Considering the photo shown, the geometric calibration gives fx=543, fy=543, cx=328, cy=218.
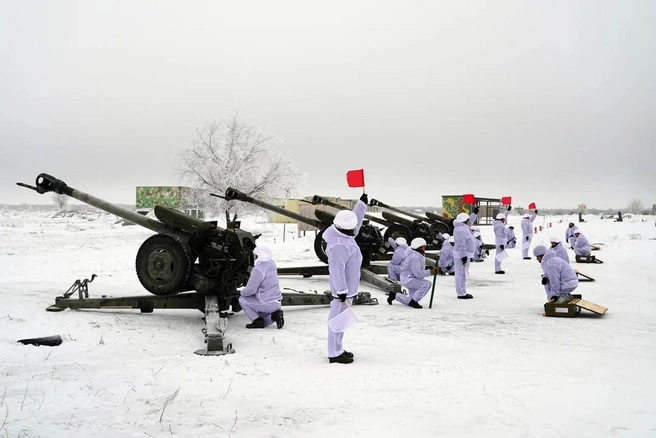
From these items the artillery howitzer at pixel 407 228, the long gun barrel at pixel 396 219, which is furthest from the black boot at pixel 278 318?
the long gun barrel at pixel 396 219

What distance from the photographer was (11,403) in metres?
4.48

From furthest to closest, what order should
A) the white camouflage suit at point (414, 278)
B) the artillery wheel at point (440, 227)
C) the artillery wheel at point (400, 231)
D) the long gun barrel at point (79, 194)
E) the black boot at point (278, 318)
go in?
the artillery wheel at point (440, 227) → the artillery wheel at point (400, 231) → the white camouflage suit at point (414, 278) → the long gun barrel at point (79, 194) → the black boot at point (278, 318)

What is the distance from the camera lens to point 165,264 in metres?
8.33

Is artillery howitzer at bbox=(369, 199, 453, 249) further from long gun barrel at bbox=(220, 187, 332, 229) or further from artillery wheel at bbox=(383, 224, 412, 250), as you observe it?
long gun barrel at bbox=(220, 187, 332, 229)

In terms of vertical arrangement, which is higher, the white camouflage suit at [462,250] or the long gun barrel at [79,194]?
the long gun barrel at [79,194]

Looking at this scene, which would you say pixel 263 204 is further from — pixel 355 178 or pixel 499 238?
pixel 499 238

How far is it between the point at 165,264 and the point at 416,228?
12761 millimetres

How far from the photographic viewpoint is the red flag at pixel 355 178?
8.91 meters

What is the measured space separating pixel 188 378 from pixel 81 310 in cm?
433

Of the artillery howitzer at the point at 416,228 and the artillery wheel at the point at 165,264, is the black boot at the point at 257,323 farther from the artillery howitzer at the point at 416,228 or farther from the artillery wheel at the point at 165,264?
the artillery howitzer at the point at 416,228

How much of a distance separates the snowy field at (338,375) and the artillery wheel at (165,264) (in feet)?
2.00

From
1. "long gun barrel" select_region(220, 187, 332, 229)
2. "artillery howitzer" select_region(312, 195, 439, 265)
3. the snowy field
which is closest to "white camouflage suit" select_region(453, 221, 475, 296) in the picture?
the snowy field

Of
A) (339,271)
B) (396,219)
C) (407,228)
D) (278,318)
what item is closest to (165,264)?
(278,318)

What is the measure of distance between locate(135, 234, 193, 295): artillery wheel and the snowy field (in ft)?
2.00
